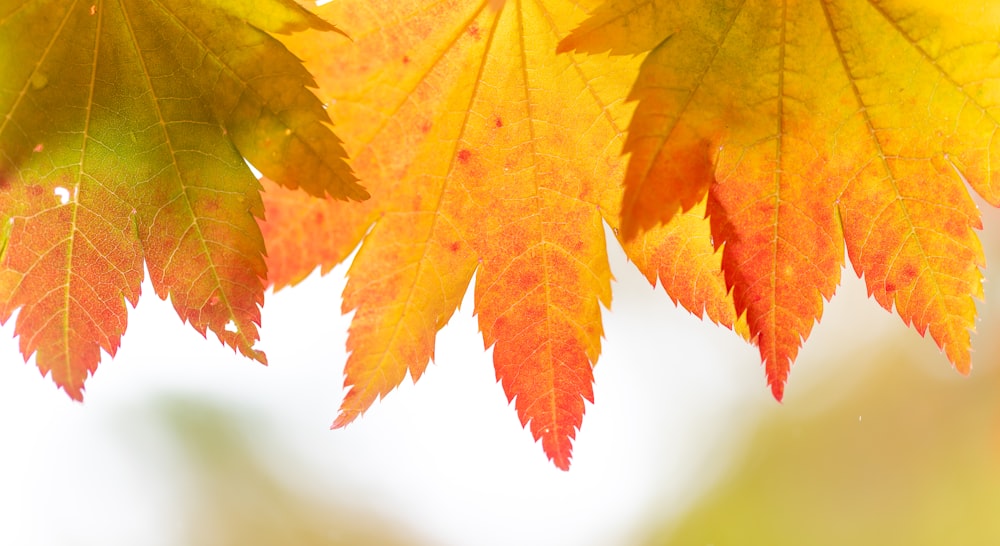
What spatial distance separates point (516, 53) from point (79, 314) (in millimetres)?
624

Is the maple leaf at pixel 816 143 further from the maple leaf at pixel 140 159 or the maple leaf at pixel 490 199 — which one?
the maple leaf at pixel 140 159

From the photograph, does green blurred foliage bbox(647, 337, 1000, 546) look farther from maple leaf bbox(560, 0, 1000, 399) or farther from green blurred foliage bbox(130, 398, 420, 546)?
maple leaf bbox(560, 0, 1000, 399)

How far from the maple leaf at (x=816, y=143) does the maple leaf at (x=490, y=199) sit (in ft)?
0.26

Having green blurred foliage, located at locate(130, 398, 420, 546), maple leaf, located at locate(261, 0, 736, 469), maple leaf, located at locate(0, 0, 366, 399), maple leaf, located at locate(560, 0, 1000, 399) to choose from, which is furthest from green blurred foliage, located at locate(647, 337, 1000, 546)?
maple leaf, located at locate(0, 0, 366, 399)

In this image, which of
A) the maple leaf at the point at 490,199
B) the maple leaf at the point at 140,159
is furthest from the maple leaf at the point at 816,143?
the maple leaf at the point at 140,159

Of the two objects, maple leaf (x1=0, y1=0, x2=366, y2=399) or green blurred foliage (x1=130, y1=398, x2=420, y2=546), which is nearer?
maple leaf (x1=0, y1=0, x2=366, y2=399)

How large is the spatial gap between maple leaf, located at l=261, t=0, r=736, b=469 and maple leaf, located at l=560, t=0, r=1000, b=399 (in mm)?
81

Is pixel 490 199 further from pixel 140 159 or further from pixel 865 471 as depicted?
pixel 865 471

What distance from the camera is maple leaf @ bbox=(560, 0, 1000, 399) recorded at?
0.80 meters

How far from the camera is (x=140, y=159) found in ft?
2.83

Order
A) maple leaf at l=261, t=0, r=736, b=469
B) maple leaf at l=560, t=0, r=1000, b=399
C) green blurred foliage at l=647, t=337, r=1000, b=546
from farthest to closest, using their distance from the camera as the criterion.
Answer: green blurred foliage at l=647, t=337, r=1000, b=546
maple leaf at l=261, t=0, r=736, b=469
maple leaf at l=560, t=0, r=1000, b=399

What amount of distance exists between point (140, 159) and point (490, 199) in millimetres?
423

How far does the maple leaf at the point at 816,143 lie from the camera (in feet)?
2.63

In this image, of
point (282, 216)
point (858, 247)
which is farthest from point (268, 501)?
point (858, 247)
